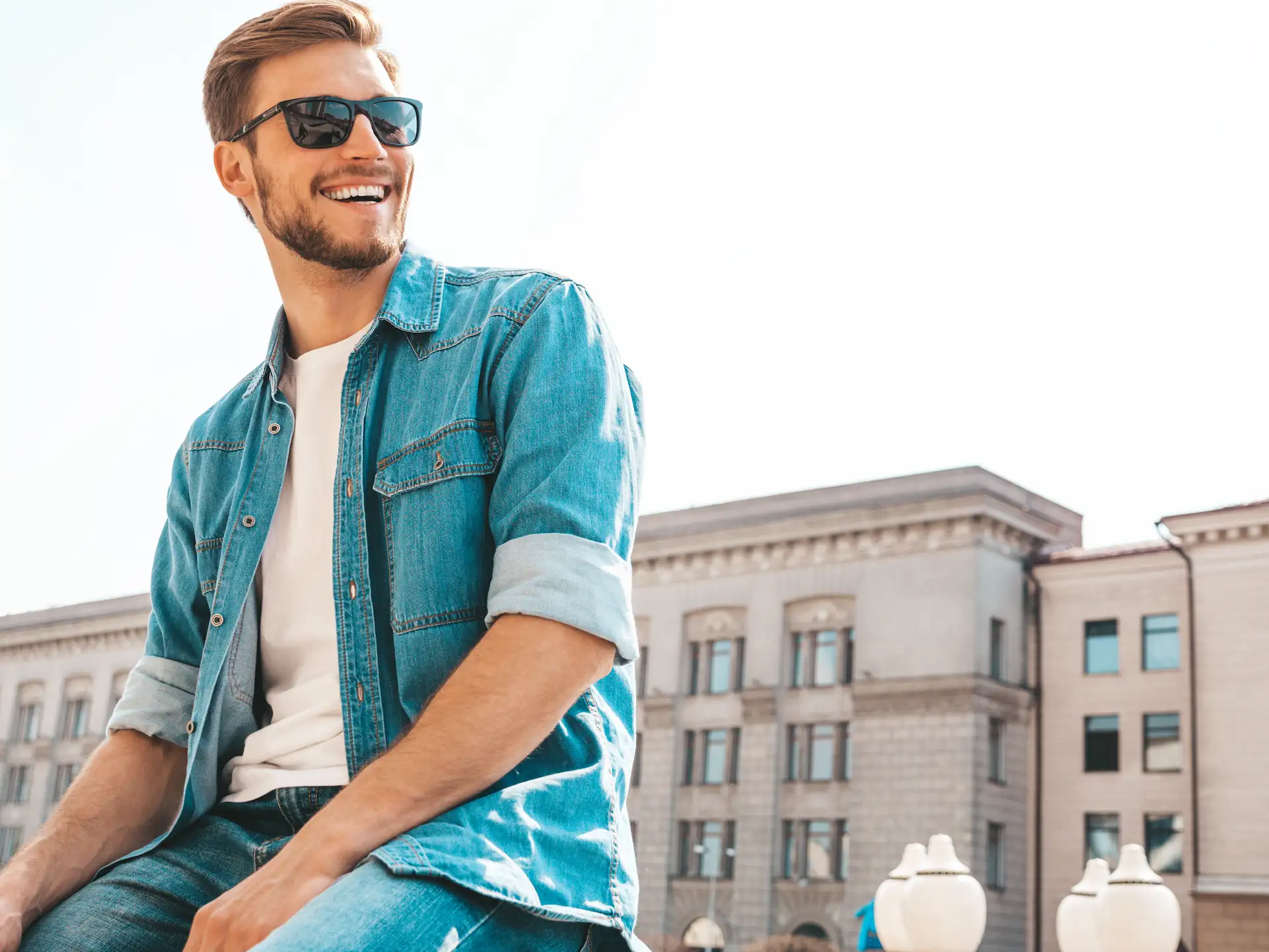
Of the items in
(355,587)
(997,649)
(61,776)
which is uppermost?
(997,649)

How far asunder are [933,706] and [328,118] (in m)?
31.6

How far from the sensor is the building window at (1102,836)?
102 ft

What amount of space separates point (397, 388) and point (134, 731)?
59 centimetres

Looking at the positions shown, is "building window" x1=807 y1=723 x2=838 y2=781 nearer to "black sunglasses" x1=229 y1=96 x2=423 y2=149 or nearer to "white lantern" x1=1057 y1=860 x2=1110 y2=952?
"white lantern" x1=1057 y1=860 x2=1110 y2=952

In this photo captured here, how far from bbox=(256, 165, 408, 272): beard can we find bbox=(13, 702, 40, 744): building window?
173ft

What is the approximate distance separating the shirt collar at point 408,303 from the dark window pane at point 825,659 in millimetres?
32859

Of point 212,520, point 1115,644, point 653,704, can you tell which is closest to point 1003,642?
point 1115,644

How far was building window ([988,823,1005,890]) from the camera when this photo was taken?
31.7 m

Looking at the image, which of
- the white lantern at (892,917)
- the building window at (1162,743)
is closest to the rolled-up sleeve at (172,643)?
the white lantern at (892,917)

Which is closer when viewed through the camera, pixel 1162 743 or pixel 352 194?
pixel 352 194

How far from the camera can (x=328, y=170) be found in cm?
194

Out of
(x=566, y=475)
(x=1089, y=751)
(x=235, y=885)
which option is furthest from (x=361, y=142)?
(x=1089, y=751)

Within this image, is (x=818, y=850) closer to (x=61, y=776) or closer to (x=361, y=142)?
(x=61, y=776)

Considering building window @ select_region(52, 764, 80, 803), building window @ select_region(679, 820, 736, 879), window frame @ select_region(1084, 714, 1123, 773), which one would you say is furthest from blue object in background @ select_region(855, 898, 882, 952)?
building window @ select_region(52, 764, 80, 803)
